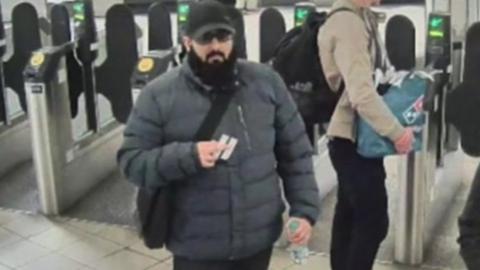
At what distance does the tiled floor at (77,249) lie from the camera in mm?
3750

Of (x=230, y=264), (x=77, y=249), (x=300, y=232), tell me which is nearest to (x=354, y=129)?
(x=300, y=232)

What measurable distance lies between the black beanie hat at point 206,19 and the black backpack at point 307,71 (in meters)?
0.79

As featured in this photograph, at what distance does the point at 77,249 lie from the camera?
156 inches

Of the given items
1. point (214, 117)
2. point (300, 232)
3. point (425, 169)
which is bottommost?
point (425, 169)

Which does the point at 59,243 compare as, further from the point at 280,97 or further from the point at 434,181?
the point at 280,97

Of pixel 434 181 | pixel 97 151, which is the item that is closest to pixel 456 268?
pixel 434 181

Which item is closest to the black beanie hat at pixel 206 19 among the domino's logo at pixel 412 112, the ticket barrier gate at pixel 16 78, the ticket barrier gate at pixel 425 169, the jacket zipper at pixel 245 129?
the jacket zipper at pixel 245 129

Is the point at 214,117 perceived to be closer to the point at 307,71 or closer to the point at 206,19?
the point at 206,19

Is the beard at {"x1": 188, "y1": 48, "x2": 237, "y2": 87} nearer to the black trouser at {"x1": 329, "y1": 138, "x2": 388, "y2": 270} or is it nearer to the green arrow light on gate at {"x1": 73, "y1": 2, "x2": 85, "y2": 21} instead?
the black trouser at {"x1": 329, "y1": 138, "x2": 388, "y2": 270}

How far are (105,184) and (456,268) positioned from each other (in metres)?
2.18

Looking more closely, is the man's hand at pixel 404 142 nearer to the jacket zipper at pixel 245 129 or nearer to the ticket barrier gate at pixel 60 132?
the jacket zipper at pixel 245 129

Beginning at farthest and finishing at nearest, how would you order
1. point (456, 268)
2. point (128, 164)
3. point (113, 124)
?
point (113, 124)
point (456, 268)
point (128, 164)

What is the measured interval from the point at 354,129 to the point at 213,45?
892mm

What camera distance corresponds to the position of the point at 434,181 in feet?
12.9
